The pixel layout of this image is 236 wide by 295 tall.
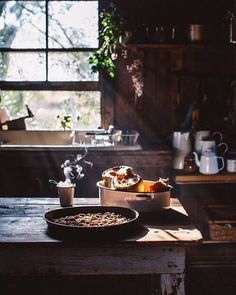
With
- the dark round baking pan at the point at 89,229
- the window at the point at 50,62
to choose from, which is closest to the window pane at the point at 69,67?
the window at the point at 50,62

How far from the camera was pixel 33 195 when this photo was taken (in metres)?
4.30

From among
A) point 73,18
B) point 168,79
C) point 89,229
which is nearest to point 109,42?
point 73,18

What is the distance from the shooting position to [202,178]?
4.07 meters

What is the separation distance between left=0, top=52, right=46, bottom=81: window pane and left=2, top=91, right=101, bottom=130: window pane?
5.6 inches

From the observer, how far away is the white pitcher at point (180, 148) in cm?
430

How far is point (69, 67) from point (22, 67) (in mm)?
450

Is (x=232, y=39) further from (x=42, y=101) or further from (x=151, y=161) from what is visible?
(x=42, y=101)

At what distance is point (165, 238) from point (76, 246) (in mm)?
378

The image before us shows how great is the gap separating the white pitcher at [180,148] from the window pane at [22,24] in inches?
63.9

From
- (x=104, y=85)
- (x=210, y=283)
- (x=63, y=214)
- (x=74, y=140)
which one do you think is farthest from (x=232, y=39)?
(x=63, y=214)

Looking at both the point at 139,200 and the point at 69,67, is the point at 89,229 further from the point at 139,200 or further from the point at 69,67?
the point at 69,67

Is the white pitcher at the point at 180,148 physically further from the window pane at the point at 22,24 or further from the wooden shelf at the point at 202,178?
the window pane at the point at 22,24

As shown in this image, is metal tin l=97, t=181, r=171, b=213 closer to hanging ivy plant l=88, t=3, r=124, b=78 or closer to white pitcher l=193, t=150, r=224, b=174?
white pitcher l=193, t=150, r=224, b=174

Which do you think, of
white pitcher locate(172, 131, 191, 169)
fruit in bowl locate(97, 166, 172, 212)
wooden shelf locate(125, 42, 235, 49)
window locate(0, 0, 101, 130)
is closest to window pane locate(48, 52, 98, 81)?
window locate(0, 0, 101, 130)
